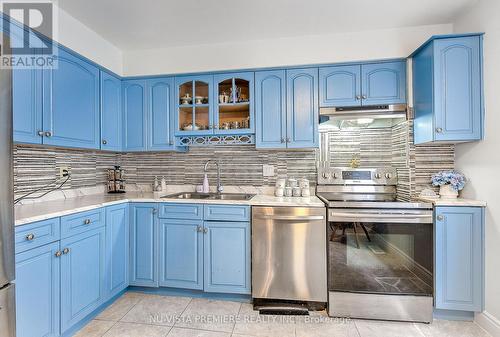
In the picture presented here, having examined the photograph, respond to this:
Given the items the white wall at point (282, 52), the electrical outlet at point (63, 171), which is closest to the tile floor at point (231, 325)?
the electrical outlet at point (63, 171)

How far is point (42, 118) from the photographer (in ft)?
5.56

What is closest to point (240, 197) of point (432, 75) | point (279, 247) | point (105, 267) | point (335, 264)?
Result: point (279, 247)

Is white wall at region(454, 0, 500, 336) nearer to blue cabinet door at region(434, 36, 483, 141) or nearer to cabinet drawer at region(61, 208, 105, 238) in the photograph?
blue cabinet door at region(434, 36, 483, 141)

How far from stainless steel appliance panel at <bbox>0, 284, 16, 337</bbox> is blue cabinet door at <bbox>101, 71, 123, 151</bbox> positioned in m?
1.45

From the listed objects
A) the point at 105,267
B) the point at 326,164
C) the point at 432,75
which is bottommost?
the point at 105,267

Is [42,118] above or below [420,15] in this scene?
below

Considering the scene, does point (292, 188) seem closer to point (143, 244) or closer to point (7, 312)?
point (143, 244)

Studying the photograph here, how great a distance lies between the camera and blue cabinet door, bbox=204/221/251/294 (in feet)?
6.77

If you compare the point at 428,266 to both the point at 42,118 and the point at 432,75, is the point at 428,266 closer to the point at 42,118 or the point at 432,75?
the point at 432,75

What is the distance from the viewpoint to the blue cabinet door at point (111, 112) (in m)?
2.29

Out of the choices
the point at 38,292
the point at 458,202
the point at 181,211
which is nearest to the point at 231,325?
the point at 181,211

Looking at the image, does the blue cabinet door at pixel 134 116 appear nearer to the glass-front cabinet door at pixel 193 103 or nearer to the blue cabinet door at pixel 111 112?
the blue cabinet door at pixel 111 112

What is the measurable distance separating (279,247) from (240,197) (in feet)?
2.23

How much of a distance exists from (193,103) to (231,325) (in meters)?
2.02
